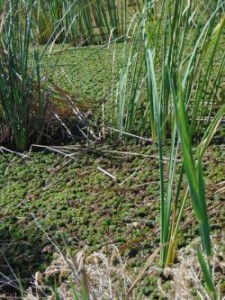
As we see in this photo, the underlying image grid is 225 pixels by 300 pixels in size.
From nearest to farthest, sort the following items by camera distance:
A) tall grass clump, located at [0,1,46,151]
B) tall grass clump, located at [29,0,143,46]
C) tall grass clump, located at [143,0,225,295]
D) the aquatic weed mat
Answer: tall grass clump, located at [143,0,225,295]
the aquatic weed mat
tall grass clump, located at [0,1,46,151]
tall grass clump, located at [29,0,143,46]

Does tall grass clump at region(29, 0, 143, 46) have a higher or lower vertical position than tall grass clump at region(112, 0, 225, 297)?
lower

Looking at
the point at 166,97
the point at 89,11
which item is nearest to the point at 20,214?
the point at 166,97

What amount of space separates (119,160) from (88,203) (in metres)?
0.27

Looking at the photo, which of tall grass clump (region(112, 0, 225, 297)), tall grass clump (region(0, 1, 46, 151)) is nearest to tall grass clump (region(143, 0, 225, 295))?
tall grass clump (region(112, 0, 225, 297))

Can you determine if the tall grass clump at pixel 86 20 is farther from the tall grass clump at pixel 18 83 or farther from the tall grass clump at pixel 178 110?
the tall grass clump at pixel 18 83

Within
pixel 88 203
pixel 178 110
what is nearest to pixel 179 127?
pixel 178 110

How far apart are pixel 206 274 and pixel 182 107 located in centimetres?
27

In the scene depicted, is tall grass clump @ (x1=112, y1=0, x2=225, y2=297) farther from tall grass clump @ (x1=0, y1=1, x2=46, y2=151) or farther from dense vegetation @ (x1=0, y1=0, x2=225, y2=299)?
tall grass clump @ (x1=0, y1=1, x2=46, y2=151)

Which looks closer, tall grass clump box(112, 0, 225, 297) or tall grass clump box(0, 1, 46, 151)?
tall grass clump box(112, 0, 225, 297)

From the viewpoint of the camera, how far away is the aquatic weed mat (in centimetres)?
188

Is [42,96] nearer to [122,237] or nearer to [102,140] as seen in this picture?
[102,140]

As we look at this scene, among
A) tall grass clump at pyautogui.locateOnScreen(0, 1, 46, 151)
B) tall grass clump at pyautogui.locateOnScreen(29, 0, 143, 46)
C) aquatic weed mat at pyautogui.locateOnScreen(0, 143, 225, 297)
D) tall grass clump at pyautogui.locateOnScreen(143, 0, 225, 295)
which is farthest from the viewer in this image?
tall grass clump at pyautogui.locateOnScreen(29, 0, 143, 46)

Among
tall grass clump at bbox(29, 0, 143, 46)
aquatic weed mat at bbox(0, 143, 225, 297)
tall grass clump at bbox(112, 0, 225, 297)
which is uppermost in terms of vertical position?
tall grass clump at bbox(112, 0, 225, 297)

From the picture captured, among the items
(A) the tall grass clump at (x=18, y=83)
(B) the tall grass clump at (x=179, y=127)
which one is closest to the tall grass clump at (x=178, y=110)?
(B) the tall grass clump at (x=179, y=127)
